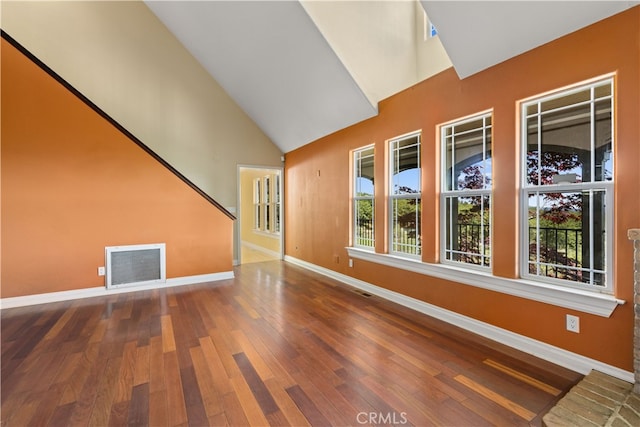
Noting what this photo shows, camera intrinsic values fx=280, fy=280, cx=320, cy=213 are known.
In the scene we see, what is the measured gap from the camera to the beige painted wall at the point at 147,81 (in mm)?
4781

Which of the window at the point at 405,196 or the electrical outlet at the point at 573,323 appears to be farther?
the window at the point at 405,196

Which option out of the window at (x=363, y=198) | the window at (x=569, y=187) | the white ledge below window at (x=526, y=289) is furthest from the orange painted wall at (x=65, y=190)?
the window at (x=569, y=187)

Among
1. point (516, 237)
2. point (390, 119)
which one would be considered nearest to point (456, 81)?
point (390, 119)

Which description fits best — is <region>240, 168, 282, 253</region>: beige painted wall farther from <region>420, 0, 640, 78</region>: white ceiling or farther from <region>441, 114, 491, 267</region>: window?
<region>420, 0, 640, 78</region>: white ceiling

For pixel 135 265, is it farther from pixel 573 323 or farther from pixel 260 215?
pixel 573 323

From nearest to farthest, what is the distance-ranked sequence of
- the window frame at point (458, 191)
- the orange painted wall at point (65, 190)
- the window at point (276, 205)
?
the window frame at point (458, 191), the orange painted wall at point (65, 190), the window at point (276, 205)

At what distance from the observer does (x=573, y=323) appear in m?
2.16

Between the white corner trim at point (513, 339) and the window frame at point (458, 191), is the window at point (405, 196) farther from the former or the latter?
the white corner trim at point (513, 339)

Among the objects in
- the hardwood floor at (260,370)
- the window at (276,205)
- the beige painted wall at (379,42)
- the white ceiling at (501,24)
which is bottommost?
the hardwood floor at (260,370)

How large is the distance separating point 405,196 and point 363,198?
0.87 m

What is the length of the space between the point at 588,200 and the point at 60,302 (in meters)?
5.83

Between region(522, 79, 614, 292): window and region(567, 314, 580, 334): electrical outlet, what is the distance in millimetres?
261

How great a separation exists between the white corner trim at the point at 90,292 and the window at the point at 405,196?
301cm

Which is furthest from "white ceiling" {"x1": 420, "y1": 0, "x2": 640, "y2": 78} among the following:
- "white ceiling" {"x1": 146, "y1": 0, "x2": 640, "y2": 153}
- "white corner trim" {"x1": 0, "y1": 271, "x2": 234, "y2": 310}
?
"white corner trim" {"x1": 0, "y1": 271, "x2": 234, "y2": 310}
